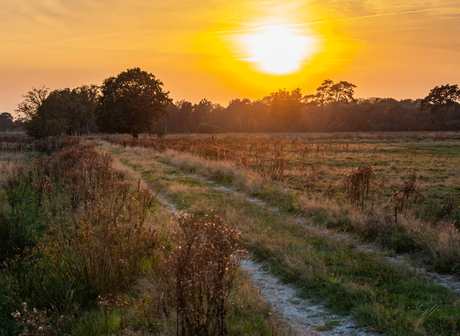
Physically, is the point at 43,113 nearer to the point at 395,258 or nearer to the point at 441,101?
the point at 395,258

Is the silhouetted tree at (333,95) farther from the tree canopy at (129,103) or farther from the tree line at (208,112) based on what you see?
the tree canopy at (129,103)

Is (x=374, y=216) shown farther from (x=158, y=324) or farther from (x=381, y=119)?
(x=381, y=119)

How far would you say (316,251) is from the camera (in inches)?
241

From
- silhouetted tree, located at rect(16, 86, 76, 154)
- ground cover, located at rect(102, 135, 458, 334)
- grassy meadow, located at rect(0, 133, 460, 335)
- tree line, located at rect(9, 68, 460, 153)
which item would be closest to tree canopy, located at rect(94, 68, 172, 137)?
tree line, located at rect(9, 68, 460, 153)

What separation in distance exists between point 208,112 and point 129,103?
61.8 m

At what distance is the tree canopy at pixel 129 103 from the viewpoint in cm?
4216

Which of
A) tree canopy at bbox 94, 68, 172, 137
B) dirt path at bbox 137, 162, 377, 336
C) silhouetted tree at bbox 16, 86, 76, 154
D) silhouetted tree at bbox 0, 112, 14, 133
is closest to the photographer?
dirt path at bbox 137, 162, 377, 336

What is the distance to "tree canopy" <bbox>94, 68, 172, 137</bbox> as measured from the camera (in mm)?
42156

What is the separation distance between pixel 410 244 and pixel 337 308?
271 centimetres

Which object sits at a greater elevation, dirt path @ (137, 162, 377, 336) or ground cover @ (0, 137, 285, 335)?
ground cover @ (0, 137, 285, 335)

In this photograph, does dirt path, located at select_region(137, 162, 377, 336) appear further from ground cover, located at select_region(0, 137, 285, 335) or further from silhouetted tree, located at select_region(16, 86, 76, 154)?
silhouetted tree, located at select_region(16, 86, 76, 154)

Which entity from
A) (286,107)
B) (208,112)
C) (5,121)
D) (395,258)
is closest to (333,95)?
(286,107)

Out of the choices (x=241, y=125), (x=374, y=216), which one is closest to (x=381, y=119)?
(x=241, y=125)

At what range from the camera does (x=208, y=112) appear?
337 feet
